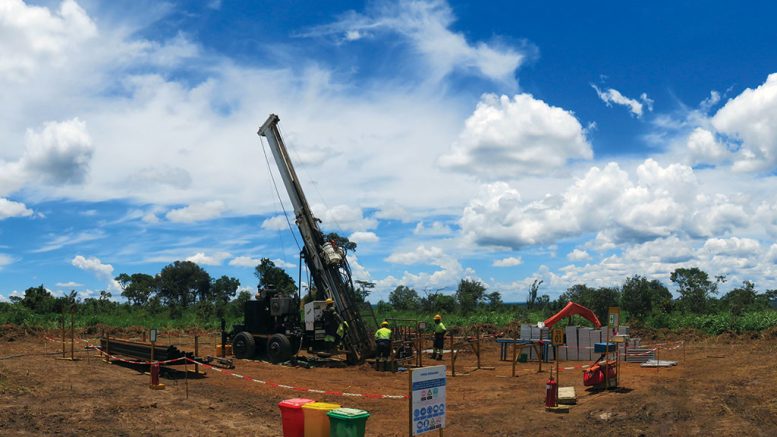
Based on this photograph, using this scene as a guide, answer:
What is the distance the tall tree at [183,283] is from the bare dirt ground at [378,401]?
70997mm

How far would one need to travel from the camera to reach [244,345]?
2430cm

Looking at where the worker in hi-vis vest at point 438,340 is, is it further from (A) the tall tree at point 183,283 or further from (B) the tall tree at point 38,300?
(A) the tall tree at point 183,283

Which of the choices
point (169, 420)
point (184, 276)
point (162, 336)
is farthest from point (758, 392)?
point (184, 276)

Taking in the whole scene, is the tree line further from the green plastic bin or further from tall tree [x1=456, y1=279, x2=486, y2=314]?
the green plastic bin

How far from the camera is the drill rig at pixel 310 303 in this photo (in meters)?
23.7

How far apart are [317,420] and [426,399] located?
186 cm

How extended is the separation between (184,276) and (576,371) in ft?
255

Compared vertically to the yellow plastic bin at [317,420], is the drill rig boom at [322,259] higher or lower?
higher

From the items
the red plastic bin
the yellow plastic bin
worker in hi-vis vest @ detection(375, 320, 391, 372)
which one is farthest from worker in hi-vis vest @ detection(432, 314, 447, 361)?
→ the yellow plastic bin

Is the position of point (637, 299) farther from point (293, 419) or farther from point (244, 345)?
point (293, 419)

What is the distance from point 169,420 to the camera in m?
13.8

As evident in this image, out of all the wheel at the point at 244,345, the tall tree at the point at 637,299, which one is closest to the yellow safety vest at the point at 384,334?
the wheel at the point at 244,345

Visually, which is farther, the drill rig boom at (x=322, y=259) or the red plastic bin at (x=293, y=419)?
the drill rig boom at (x=322, y=259)

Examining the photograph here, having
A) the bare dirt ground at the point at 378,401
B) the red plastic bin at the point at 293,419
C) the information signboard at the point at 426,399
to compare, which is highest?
the information signboard at the point at 426,399
